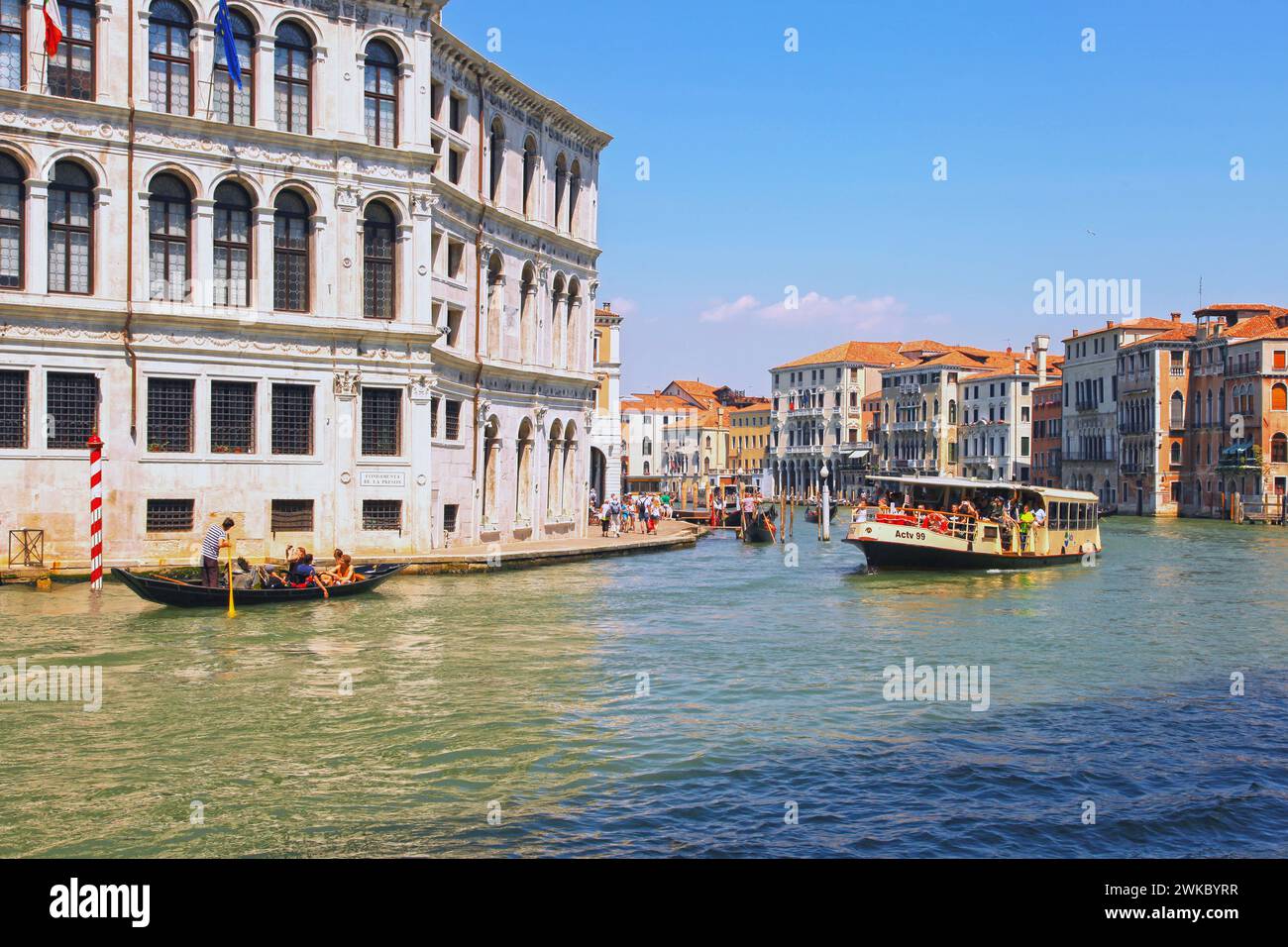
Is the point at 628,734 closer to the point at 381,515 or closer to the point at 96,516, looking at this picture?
the point at 96,516

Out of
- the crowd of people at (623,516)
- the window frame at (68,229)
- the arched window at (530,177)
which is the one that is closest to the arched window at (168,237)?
the window frame at (68,229)

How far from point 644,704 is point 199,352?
15.8 meters

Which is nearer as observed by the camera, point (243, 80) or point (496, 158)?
point (243, 80)

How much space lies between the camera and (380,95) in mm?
28453

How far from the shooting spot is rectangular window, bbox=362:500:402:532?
28.2 metres

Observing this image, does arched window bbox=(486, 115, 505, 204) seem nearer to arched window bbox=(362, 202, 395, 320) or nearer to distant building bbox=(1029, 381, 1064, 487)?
arched window bbox=(362, 202, 395, 320)

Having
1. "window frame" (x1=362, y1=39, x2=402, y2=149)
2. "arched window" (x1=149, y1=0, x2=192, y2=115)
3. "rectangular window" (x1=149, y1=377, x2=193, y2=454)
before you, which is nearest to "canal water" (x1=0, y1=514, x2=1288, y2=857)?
"rectangular window" (x1=149, y1=377, x2=193, y2=454)

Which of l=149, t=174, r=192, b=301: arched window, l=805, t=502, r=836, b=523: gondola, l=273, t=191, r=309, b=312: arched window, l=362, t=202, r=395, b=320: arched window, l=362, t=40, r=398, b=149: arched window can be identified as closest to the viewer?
l=149, t=174, r=192, b=301: arched window

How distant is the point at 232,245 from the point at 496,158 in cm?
977

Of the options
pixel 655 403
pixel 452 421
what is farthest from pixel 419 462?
pixel 655 403

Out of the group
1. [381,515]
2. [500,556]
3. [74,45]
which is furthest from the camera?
[500,556]

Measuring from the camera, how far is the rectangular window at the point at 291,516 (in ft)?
89.6

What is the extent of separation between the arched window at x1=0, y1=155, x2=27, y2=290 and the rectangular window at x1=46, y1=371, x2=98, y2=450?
194 centimetres

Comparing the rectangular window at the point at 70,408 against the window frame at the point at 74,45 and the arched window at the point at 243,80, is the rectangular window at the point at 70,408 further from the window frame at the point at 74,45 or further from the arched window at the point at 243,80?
the arched window at the point at 243,80
